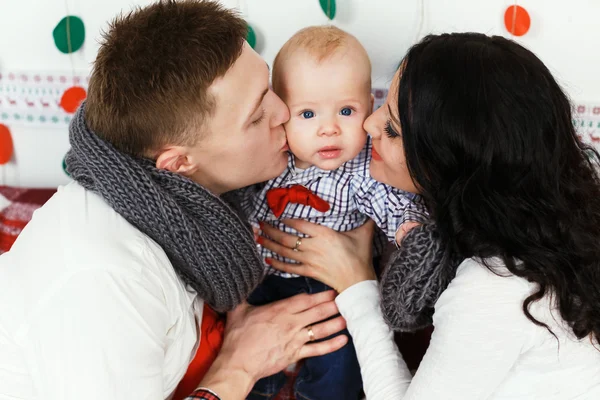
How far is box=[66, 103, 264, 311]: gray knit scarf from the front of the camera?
1.31 metres

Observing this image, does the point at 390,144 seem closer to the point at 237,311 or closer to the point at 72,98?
the point at 237,311

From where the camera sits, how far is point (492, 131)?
1.18m

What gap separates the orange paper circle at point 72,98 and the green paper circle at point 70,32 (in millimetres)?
123

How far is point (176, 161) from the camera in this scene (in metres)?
1.42

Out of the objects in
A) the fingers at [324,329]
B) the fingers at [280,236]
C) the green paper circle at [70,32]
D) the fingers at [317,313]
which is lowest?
the fingers at [324,329]

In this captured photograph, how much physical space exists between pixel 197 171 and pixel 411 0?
80 cm

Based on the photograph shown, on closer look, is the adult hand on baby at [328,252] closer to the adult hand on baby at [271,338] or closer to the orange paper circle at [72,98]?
the adult hand on baby at [271,338]

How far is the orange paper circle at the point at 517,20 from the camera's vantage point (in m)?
1.69

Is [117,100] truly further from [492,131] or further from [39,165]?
[39,165]

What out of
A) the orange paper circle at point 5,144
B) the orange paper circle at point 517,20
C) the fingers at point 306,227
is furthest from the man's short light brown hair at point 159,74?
Answer: the orange paper circle at point 5,144

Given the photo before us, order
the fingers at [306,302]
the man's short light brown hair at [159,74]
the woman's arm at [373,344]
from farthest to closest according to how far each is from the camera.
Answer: the fingers at [306,302] < the woman's arm at [373,344] < the man's short light brown hair at [159,74]

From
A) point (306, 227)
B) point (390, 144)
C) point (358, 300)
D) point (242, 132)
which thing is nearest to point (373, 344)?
point (358, 300)

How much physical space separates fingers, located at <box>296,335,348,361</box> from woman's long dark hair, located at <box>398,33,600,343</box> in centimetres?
51

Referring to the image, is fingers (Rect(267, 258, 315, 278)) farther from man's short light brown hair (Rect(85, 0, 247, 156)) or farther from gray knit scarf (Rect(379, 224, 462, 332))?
man's short light brown hair (Rect(85, 0, 247, 156))
